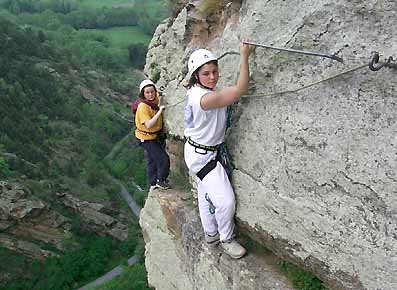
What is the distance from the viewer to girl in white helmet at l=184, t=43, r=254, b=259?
16.0ft

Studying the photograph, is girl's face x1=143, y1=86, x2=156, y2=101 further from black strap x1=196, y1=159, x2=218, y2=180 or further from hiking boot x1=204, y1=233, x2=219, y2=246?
hiking boot x1=204, y1=233, x2=219, y2=246

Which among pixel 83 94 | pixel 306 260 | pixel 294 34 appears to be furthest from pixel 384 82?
pixel 83 94

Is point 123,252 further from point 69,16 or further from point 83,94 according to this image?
point 69,16

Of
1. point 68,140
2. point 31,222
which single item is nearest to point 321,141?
point 31,222

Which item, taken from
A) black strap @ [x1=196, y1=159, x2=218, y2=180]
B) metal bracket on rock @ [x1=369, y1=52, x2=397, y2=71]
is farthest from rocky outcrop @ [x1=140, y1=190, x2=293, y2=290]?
metal bracket on rock @ [x1=369, y1=52, x2=397, y2=71]

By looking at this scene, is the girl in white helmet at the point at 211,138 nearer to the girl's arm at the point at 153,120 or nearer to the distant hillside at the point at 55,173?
the girl's arm at the point at 153,120

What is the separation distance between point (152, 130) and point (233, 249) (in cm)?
226

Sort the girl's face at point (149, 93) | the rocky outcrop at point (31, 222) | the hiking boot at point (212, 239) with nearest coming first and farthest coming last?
the hiking boot at point (212, 239) → the girl's face at point (149, 93) → the rocky outcrop at point (31, 222)

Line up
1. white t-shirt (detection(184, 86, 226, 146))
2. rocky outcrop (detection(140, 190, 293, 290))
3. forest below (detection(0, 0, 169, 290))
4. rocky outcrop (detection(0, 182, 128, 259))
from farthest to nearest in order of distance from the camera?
1. forest below (detection(0, 0, 169, 290))
2. rocky outcrop (detection(0, 182, 128, 259))
3. rocky outcrop (detection(140, 190, 293, 290))
4. white t-shirt (detection(184, 86, 226, 146))

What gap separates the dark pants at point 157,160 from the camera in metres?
7.16

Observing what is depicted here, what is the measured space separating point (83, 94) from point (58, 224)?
98.8ft

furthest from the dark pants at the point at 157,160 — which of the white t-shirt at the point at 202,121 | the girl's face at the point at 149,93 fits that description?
the white t-shirt at the point at 202,121

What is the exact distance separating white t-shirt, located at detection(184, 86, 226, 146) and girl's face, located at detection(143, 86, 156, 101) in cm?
160

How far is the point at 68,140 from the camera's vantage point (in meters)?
64.4
